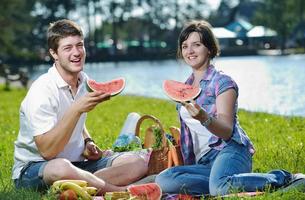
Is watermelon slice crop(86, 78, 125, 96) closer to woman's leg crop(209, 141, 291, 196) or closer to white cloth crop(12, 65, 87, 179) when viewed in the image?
white cloth crop(12, 65, 87, 179)

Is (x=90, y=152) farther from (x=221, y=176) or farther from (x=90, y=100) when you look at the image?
(x=221, y=176)

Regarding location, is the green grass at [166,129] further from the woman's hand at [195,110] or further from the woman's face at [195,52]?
the woman's face at [195,52]

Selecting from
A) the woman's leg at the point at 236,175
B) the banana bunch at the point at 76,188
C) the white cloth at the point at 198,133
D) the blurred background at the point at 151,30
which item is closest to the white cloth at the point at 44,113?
the banana bunch at the point at 76,188

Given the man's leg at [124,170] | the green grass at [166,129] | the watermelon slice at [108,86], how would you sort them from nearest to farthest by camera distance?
the watermelon slice at [108,86] < the man's leg at [124,170] < the green grass at [166,129]

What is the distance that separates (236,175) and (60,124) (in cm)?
126

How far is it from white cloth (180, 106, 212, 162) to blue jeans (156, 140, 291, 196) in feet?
0.18

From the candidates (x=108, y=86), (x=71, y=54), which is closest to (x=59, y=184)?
(x=108, y=86)

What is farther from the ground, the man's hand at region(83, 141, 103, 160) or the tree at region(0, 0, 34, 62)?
the man's hand at region(83, 141, 103, 160)

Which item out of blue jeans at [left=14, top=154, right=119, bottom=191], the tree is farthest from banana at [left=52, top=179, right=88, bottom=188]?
the tree

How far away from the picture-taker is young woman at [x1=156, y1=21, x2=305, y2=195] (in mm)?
A: 4723

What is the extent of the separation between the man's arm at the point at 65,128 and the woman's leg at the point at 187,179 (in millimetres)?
780

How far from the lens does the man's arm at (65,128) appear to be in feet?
15.0

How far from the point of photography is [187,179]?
4.91m

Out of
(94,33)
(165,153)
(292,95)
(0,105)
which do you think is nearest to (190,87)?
(165,153)
